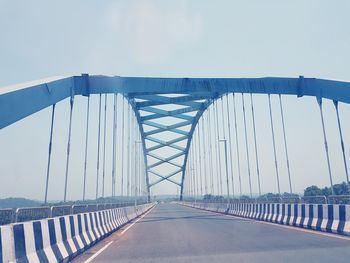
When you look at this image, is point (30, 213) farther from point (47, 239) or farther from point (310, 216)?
point (310, 216)

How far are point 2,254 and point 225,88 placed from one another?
2259cm

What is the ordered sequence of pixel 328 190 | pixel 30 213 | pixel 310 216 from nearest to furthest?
pixel 30 213 < pixel 310 216 < pixel 328 190

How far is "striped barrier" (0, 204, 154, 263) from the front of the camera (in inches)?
231

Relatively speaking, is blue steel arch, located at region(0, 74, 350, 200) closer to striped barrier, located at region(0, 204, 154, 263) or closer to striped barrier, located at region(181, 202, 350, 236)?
striped barrier, located at region(181, 202, 350, 236)

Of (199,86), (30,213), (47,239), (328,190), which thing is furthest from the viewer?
(328,190)

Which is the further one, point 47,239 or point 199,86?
point 199,86

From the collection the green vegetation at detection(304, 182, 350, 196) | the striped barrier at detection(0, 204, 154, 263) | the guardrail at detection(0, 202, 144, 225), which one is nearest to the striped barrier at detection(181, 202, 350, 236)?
the green vegetation at detection(304, 182, 350, 196)

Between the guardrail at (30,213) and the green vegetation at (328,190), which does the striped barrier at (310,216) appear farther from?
the guardrail at (30,213)

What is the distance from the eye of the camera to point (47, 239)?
24.6 feet

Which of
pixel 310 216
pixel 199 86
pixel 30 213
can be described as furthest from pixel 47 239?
pixel 199 86

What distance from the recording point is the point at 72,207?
45.0 ft

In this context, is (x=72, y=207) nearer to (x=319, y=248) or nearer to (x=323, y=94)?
(x=319, y=248)

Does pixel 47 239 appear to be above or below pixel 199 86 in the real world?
below

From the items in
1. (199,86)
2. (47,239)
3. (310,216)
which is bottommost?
(47,239)
